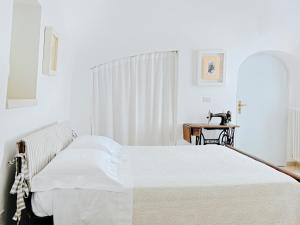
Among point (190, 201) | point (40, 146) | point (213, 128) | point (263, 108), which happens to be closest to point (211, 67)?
point (213, 128)

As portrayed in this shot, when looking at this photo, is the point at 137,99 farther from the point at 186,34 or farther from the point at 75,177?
the point at 75,177

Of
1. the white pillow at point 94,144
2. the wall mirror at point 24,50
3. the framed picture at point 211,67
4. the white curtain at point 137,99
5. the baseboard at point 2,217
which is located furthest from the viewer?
the framed picture at point 211,67

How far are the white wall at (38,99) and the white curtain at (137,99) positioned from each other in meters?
0.51

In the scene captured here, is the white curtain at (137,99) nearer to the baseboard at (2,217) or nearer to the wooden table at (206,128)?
the wooden table at (206,128)

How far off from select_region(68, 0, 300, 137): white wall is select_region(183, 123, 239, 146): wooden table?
242 mm

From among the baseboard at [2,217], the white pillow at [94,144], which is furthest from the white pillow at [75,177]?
the white pillow at [94,144]

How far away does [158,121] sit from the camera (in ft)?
13.2

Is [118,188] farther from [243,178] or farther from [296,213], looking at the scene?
[296,213]

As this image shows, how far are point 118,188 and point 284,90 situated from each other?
13.2 ft

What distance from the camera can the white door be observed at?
4527 millimetres

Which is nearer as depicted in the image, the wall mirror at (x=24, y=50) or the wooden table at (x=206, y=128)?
the wall mirror at (x=24, y=50)

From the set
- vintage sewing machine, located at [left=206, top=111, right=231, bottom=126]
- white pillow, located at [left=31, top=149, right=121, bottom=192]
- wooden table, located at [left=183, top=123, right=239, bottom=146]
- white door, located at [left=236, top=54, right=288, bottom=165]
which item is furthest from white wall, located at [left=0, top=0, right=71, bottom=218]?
white door, located at [left=236, top=54, right=288, bottom=165]

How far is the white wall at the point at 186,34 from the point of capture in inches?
153

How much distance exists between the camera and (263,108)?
15.0 feet
